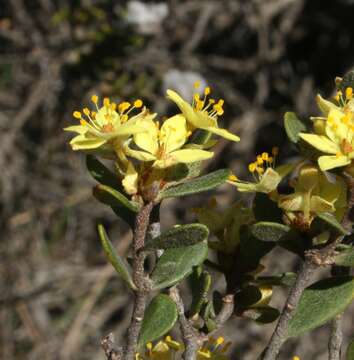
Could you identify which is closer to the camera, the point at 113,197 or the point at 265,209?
the point at 113,197

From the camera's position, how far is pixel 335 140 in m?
1.10

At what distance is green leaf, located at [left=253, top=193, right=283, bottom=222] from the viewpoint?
46.4 inches

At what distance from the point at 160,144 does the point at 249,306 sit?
0.33 meters

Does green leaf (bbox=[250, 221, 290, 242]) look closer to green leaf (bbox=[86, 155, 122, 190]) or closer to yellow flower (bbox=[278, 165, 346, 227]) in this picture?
yellow flower (bbox=[278, 165, 346, 227])

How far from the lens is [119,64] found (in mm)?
3473

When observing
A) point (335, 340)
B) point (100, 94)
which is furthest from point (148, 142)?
point (100, 94)

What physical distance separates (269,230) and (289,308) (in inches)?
5.6

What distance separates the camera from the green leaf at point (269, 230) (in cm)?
106

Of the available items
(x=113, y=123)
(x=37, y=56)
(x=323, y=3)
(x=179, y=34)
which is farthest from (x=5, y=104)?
(x=113, y=123)

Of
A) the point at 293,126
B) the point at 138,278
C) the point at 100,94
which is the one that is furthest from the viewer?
the point at 100,94

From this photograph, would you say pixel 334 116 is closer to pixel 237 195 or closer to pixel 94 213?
pixel 237 195

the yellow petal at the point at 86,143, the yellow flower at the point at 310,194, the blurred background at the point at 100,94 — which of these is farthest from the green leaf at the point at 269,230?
the blurred background at the point at 100,94

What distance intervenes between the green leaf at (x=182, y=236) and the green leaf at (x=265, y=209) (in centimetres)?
17

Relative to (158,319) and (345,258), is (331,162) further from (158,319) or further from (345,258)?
(158,319)
